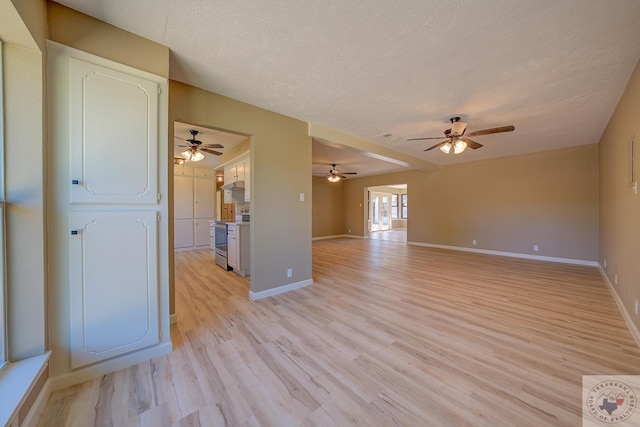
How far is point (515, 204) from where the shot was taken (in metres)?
5.95

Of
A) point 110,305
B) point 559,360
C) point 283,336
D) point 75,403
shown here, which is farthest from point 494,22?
point 75,403

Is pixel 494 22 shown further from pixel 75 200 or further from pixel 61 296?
pixel 61 296

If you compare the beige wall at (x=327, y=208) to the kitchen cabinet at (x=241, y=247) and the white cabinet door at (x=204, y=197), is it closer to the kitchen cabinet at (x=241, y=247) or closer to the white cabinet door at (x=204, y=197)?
the white cabinet door at (x=204, y=197)

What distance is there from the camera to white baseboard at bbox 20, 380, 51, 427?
1.26 meters

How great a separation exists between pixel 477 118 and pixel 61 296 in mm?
4843

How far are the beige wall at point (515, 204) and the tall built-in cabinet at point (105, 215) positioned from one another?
7275 millimetres

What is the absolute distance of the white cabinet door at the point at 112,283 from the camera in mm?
1628

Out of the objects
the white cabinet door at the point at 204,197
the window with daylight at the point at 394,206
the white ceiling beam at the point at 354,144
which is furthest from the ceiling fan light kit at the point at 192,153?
the window with daylight at the point at 394,206

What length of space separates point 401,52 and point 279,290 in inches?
120

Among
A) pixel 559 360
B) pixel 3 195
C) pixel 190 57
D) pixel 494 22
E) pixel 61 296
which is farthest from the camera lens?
pixel 190 57

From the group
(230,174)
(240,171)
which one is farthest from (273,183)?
(230,174)

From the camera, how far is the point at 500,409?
1.40 meters

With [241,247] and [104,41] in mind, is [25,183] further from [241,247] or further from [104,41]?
[241,247]

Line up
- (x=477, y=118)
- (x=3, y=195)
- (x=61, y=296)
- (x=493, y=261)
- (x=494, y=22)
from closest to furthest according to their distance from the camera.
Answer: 1. (x=3, y=195)
2. (x=61, y=296)
3. (x=494, y=22)
4. (x=477, y=118)
5. (x=493, y=261)
